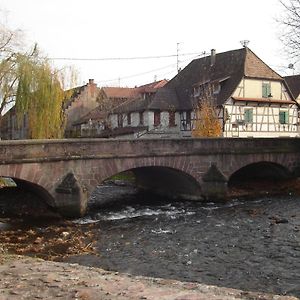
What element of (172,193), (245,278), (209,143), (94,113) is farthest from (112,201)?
(94,113)

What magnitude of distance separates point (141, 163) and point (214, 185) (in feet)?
15.2

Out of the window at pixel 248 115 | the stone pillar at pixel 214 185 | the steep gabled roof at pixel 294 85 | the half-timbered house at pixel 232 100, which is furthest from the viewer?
the steep gabled roof at pixel 294 85

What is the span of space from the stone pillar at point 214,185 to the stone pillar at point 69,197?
737 centimetres

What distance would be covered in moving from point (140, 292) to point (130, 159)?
1402cm

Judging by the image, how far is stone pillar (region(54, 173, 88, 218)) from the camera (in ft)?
64.0

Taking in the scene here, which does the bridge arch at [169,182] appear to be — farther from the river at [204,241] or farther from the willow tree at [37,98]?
the willow tree at [37,98]

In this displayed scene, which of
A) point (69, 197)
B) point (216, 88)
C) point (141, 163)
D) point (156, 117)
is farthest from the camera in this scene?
point (156, 117)

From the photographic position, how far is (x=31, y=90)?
28.8 m

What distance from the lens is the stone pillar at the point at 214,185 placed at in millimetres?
24281

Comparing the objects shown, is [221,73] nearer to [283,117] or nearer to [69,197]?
[283,117]

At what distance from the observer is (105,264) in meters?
12.8

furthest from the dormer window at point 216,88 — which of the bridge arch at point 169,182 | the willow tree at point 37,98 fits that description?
the willow tree at point 37,98

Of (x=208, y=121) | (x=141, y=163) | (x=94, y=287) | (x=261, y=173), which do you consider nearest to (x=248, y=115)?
(x=208, y=121)

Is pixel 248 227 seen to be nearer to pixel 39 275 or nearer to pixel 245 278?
pixel 245 278
